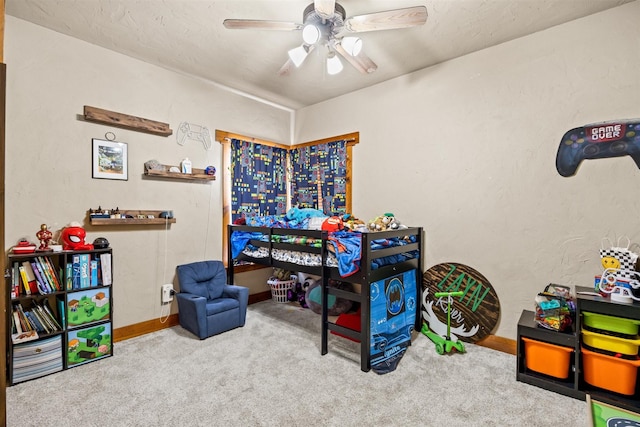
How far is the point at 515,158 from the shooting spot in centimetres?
265

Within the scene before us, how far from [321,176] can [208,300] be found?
2002 mm

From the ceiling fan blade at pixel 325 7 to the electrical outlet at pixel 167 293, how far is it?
283 cm

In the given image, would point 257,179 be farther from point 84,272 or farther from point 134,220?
point 84,272

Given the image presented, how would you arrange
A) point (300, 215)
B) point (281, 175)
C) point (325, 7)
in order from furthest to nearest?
point (281, 175)
point (300, 215)
point (325, 7)

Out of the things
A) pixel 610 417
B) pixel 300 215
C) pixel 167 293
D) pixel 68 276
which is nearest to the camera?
pixel 610 417

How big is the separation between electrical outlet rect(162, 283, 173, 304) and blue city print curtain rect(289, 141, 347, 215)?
1.89m

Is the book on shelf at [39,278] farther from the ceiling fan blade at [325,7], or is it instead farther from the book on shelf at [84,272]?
the ceiling fan blade at [325,7]

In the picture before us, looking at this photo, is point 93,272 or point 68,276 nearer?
point 68,276

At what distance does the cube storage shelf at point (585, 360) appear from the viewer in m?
1.92

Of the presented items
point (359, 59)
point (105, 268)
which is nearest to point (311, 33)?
point (359, 59)

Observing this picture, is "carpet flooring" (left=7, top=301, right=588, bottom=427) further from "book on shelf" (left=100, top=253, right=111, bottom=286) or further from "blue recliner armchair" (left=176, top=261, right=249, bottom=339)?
"book on shelf" (left=100, top=253, right=111, bottom=286)

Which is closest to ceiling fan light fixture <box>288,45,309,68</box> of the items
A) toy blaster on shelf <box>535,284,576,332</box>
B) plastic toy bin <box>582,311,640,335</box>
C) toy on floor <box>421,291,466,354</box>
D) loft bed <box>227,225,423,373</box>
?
loft bed <box>227,225,423,373</box>

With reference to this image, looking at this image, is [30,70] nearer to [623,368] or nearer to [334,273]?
[334,273]

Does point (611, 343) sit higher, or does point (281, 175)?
point (281, 175)
